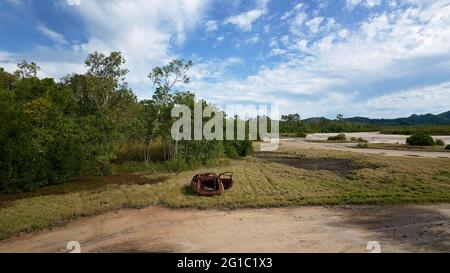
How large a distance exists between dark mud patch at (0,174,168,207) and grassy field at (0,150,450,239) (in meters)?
0.12

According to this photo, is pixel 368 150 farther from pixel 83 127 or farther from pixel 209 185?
pixel 83 127

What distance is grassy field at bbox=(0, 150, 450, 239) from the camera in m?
10.4

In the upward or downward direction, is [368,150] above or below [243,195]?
above

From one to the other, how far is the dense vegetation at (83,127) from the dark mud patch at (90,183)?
470 mm

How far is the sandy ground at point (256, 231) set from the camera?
25.3 ft

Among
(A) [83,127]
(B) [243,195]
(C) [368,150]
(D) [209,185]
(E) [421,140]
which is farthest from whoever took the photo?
(E) [421,140]

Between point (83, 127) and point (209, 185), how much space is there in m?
8.47

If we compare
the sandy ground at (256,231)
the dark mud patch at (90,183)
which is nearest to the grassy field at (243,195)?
the dark mud patch at (90,183)

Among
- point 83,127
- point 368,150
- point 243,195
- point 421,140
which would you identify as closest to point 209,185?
point 243,195

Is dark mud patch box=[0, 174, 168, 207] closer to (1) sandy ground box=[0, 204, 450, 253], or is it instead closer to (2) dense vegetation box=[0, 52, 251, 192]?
(2) dense vegetation box=[0, 52, 251, 192]

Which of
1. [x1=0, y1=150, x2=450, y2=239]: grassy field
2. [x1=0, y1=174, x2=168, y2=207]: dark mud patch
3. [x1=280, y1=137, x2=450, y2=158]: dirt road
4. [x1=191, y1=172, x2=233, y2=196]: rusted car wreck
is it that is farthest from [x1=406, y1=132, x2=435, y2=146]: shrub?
[x1=0, y1=174, x2=168, y2=207]: dark mud patch

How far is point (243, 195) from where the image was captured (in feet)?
43.3

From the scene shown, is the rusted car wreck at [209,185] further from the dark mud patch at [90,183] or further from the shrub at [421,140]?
the shrub at [421,140]
